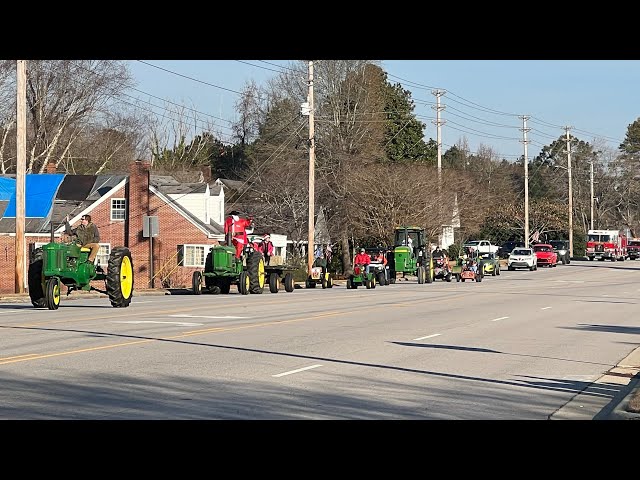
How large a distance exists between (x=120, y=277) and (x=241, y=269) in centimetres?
1179

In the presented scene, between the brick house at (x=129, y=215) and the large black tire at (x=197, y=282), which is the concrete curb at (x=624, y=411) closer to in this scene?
the large black tire at (x=197, y=282)

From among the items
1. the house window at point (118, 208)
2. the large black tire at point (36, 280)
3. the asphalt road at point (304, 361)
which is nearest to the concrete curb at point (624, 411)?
the asphalt road at point (304, 361)

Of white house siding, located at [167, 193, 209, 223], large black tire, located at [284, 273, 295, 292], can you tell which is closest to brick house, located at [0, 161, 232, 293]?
white house siding, located at [167, 193, 209, 223]

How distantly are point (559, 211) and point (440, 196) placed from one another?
45785mm

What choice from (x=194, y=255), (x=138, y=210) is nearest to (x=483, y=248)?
(x=194, y=255)

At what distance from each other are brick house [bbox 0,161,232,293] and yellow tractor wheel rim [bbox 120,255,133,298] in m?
30.3

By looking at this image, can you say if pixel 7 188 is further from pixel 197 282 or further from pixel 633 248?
pixel 633 248

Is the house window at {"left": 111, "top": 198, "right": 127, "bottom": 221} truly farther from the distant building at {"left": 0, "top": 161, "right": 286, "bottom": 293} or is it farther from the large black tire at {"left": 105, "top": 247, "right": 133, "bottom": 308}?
the large black tire at {"left": 105, "top": 247, "right": 133, "bottom": 308}

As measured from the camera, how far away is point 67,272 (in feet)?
91.8

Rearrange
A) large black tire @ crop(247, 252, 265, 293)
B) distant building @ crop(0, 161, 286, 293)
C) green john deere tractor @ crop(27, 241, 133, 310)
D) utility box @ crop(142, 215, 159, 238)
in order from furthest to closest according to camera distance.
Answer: distant building @ crop(0, 161, 286, 293), utility box @ crop(142, 215, 159, 238), large black tire @ crop(247, 252, 265, 293), green john deere tractor @ crop(27, 241, 133, 310)

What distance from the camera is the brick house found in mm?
61906

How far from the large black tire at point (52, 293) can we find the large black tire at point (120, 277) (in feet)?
4.26
